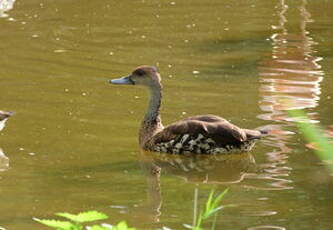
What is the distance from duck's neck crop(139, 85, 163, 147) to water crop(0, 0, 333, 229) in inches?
7.7

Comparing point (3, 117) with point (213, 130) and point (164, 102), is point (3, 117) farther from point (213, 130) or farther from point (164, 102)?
point (164, 102)

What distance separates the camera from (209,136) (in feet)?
31.1

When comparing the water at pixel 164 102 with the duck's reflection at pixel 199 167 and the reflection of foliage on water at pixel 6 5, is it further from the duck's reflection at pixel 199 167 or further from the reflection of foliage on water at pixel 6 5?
the reflection of foliage on water at pixel 6 5

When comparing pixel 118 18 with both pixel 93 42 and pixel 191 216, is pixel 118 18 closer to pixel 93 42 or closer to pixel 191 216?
pixel 93 42

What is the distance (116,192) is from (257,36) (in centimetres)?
805

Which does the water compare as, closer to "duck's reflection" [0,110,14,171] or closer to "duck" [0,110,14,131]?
"duck's reflection" [0,110,14,171]

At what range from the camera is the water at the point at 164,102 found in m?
8.09

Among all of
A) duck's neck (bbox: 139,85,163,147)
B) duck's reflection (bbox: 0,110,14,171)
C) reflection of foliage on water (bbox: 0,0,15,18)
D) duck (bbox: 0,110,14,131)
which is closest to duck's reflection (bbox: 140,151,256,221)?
duck's neck (bbox: 139,85,163,147)

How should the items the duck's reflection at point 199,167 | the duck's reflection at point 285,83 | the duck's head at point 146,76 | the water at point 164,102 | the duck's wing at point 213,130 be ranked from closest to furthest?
the water at point 164,102
the duck's reflection at point 199,167
the duck's wing at point 213,130
the duck's reflection at point 285,83
the duck's head at point 146,76

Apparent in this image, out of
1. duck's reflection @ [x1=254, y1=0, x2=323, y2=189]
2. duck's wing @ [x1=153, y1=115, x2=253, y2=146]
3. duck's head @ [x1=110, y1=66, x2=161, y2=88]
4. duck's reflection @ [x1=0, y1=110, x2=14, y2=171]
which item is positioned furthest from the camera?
duck's head @ [x1=110, y1=66, x2=161, y2=88]

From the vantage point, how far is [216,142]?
9.52 m

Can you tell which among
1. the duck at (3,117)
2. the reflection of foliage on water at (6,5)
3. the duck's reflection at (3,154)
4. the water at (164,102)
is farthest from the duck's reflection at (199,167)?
the reflection of foliage on water at (6,5)

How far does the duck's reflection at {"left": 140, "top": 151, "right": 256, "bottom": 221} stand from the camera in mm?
9008

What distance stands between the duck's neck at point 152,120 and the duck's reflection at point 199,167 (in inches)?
6.5
